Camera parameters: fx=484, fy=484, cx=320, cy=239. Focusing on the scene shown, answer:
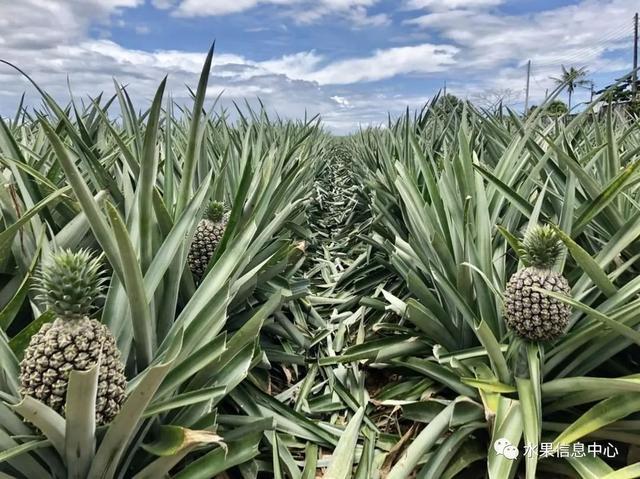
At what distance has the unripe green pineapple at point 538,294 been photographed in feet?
3.85

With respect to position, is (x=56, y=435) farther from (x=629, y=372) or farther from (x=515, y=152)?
(x=515, y=152)

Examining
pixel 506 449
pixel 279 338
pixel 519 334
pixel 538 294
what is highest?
pixel 538 294

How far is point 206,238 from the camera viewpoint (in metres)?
1.68

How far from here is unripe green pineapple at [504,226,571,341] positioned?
1.17 metres

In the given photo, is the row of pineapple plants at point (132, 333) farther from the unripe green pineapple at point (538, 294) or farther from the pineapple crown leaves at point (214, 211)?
the unripe green pineapple at point (538, 294)

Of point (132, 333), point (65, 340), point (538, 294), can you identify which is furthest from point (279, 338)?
point (65, 340)

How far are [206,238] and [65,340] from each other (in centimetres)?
89

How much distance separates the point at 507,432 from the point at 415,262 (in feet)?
2.61

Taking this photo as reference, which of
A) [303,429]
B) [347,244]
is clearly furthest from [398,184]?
[347,244]

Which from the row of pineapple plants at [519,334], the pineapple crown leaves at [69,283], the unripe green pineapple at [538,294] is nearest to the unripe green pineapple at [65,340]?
the pineapple crown leaves at [69,283]

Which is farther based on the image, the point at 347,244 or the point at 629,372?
the point at 347,244

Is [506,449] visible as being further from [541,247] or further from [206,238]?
[206,238]

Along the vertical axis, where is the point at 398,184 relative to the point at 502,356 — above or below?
above

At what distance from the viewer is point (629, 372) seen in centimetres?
136
